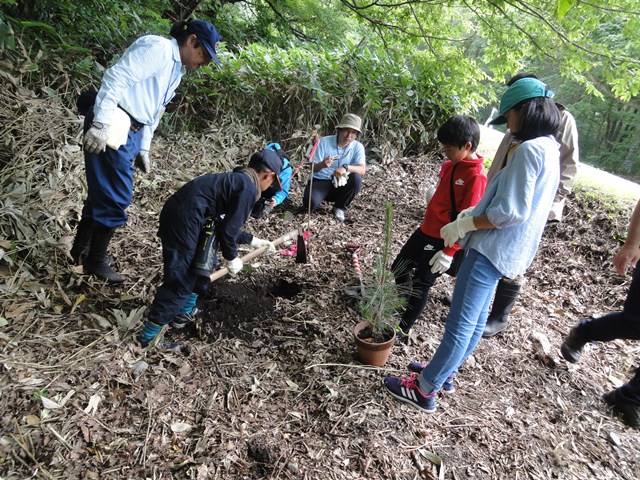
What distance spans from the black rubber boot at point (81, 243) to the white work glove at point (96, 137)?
27.7 inches

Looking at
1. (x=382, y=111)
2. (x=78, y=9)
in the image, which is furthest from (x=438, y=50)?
(x=78, y=9)

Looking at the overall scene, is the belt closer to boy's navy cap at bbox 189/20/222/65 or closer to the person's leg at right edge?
boy's navy cap at bbox 189/20/222/65

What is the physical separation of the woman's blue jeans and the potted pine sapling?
0.46 m

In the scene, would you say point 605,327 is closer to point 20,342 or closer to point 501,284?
point 501,284

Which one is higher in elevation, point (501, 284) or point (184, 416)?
point (501, 284)

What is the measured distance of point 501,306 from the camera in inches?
121

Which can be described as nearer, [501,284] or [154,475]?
[154,475]

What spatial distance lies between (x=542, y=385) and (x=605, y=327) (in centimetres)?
59

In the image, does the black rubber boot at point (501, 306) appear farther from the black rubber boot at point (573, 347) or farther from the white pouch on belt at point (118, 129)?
the white pouch on belt at point (118, 129)

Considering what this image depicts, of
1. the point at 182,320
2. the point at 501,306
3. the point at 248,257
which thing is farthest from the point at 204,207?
the point at 501,306

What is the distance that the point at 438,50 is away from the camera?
5629mm

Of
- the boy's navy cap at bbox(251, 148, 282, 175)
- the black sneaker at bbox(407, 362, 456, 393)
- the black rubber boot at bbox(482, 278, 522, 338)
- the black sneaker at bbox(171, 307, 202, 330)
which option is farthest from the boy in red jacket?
the black sneaker at bbox(171, 307, 202, 330)

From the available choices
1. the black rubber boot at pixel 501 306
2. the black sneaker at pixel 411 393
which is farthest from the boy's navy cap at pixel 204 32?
A: the black rubber boot at pixel 501 306

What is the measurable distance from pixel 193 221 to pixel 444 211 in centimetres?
171
